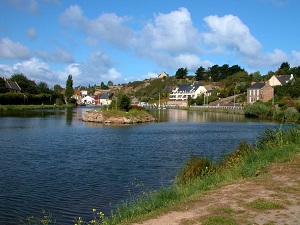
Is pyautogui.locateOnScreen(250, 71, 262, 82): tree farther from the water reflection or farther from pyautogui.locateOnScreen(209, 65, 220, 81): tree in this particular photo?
the water reflection

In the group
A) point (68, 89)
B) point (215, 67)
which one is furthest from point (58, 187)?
point (215, 67)

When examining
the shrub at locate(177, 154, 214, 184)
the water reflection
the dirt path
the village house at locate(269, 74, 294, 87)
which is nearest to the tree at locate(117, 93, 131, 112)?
the water reflection

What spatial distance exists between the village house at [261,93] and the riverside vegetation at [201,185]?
81.7m

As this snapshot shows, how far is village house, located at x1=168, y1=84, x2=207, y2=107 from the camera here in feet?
497

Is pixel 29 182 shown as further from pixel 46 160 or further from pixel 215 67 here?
pixel 215 67

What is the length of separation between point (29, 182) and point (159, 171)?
20.9ft

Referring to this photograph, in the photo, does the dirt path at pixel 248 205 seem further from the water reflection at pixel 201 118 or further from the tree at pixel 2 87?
the tree at pixel 2 87

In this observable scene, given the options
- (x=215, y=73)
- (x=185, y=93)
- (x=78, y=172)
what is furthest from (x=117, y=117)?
(x=215, y=73)

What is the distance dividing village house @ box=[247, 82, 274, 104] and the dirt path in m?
89.9

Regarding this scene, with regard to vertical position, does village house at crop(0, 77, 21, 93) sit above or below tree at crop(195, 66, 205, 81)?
below

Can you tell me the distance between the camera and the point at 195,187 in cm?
1080

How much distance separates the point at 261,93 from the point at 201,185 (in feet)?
308

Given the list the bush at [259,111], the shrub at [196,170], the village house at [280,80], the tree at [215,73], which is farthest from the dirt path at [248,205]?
the tree at [215,73]

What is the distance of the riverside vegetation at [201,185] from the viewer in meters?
8.37
